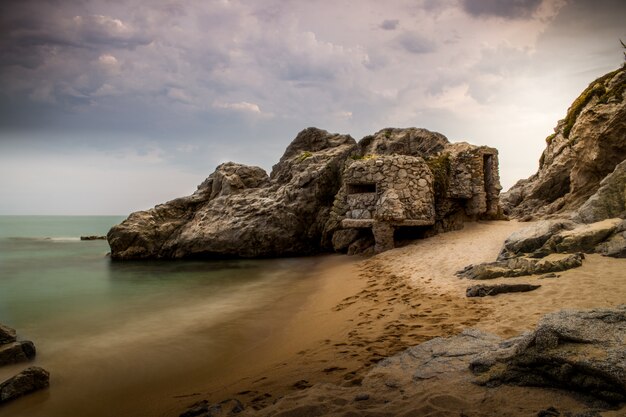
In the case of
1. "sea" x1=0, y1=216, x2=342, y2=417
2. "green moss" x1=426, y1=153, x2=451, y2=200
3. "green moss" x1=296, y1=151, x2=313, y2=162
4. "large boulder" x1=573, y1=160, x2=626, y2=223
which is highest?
"green moss" x1=296, y1=151, x2=313, y2=162

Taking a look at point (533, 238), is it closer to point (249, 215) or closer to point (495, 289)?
point (495, 289)

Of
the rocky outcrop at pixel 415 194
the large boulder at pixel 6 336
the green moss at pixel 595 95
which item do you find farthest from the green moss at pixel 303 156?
the large boulder at pixel 6 336

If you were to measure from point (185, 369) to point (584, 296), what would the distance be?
6820 millimetres

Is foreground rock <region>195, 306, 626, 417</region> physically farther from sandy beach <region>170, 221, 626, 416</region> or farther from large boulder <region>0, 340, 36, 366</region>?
large boulder <region>0, 340, 36, 366</region>

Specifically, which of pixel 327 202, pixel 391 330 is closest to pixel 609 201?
pixel 391 330

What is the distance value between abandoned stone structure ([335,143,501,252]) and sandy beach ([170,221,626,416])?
4594 mm

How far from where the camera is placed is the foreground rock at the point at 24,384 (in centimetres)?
500

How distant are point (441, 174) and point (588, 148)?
19.5 ft

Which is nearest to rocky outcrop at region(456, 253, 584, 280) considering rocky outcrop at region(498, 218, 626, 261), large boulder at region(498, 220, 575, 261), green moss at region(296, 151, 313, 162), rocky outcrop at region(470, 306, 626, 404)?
rocky outcrop at region(498, 218, 626, 261)

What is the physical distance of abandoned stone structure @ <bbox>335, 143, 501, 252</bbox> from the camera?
15.4m

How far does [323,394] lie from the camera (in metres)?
3.91

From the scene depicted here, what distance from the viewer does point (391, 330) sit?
20.2 feet

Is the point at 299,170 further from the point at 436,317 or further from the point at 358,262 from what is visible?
the point at 436,317

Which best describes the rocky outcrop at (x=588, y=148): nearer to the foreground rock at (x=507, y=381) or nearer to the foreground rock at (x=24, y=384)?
the foreground rock at (x=507, y=381)
